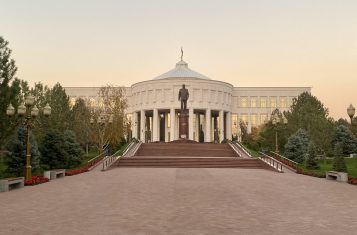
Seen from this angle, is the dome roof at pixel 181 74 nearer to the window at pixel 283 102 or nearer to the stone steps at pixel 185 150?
the window at pixel 283 102

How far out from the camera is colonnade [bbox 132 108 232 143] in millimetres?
82875

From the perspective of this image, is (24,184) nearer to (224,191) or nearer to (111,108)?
(224,191)

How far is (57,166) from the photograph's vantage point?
3158 cm

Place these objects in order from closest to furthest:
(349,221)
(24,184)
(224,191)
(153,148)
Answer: (349,221)
(224,191)
(24,184)
(153,148)

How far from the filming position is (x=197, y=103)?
82062 millimetres

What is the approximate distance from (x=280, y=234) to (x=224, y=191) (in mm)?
7599

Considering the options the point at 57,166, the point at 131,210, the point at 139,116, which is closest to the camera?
the point at 131,210

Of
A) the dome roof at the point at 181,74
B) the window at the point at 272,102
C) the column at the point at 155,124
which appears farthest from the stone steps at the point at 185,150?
the window at the point at 272,102

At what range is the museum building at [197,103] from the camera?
3223 inches

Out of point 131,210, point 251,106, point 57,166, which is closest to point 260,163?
point 57,166

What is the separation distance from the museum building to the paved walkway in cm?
5676

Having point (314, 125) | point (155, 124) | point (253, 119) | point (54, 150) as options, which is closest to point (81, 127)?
point (54, 150)

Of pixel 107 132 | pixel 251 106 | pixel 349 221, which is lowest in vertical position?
pixel 349 221

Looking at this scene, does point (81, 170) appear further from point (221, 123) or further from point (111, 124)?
point (221, 123)
